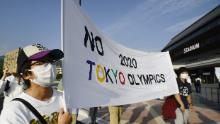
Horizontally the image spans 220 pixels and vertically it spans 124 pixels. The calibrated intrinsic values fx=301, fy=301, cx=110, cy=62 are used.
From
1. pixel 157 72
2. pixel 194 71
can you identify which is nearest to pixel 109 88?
pixel 157 72

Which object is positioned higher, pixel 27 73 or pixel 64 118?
pixel 27 73

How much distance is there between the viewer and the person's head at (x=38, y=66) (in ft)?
7.49

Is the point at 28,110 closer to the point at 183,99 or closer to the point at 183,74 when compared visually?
the point at 183,99

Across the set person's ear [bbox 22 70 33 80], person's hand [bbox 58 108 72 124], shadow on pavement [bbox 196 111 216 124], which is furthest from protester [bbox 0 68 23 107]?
shadow on pavement [bbox 196 111 216 124]

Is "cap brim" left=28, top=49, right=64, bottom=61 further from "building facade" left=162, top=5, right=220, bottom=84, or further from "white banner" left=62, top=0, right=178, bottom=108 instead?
"building facade" left=162, top=5, right=220, bottom=84

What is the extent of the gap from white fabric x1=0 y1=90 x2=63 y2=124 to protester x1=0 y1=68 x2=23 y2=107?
9.94ft

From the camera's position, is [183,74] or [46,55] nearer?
[46,55]

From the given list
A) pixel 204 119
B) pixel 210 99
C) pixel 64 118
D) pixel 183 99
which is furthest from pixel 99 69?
pixel 210 99

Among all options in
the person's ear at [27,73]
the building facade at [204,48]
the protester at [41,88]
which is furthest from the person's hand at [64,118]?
the building facade at [204,48]

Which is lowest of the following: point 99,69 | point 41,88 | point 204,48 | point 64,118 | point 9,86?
point 64,118

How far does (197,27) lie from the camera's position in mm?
65625

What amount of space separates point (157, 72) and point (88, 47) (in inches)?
101

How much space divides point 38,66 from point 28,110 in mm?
359

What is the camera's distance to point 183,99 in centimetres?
652
